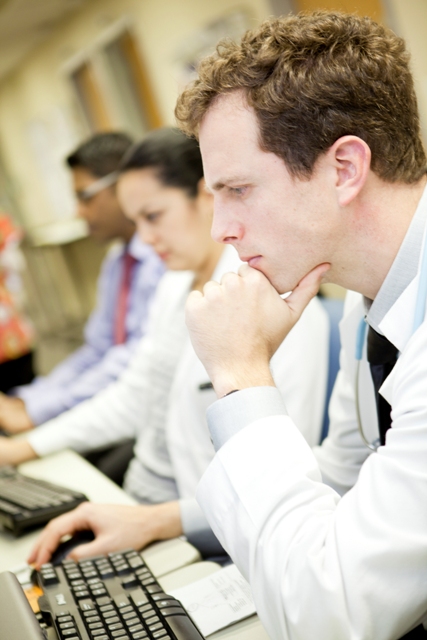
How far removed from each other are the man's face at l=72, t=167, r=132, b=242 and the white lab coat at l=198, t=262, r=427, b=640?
2.24m

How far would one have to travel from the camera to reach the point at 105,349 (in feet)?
9.68

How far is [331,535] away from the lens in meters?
0.74

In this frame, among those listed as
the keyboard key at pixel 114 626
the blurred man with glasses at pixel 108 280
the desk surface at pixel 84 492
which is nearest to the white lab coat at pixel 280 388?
the desk surface at pixel 84 492

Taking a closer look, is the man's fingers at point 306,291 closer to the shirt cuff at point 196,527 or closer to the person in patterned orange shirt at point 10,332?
the shirt cuff at point 196,527

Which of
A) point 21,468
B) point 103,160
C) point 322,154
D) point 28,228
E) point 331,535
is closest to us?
point 331,535

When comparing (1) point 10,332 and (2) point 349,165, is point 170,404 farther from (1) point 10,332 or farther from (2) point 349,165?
(1) point 10,332

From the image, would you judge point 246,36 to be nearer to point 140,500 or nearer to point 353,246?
point 353,246

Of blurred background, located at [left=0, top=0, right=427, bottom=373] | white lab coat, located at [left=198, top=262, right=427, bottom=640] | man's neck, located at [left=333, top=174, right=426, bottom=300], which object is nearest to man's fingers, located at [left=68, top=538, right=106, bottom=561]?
white lab coat, located at [left=198, top=262, right=427, bottom=640]

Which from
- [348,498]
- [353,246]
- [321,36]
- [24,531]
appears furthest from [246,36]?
[24,531]

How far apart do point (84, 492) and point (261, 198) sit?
33.9 inches

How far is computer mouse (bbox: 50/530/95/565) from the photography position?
119cm

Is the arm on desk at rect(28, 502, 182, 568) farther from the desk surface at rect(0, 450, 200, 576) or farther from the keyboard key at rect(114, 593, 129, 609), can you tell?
the keyboard key at rect(114, 593, 129, 609)

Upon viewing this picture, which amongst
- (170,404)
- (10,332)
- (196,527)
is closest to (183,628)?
(196,527)

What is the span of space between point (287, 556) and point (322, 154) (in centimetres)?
52
